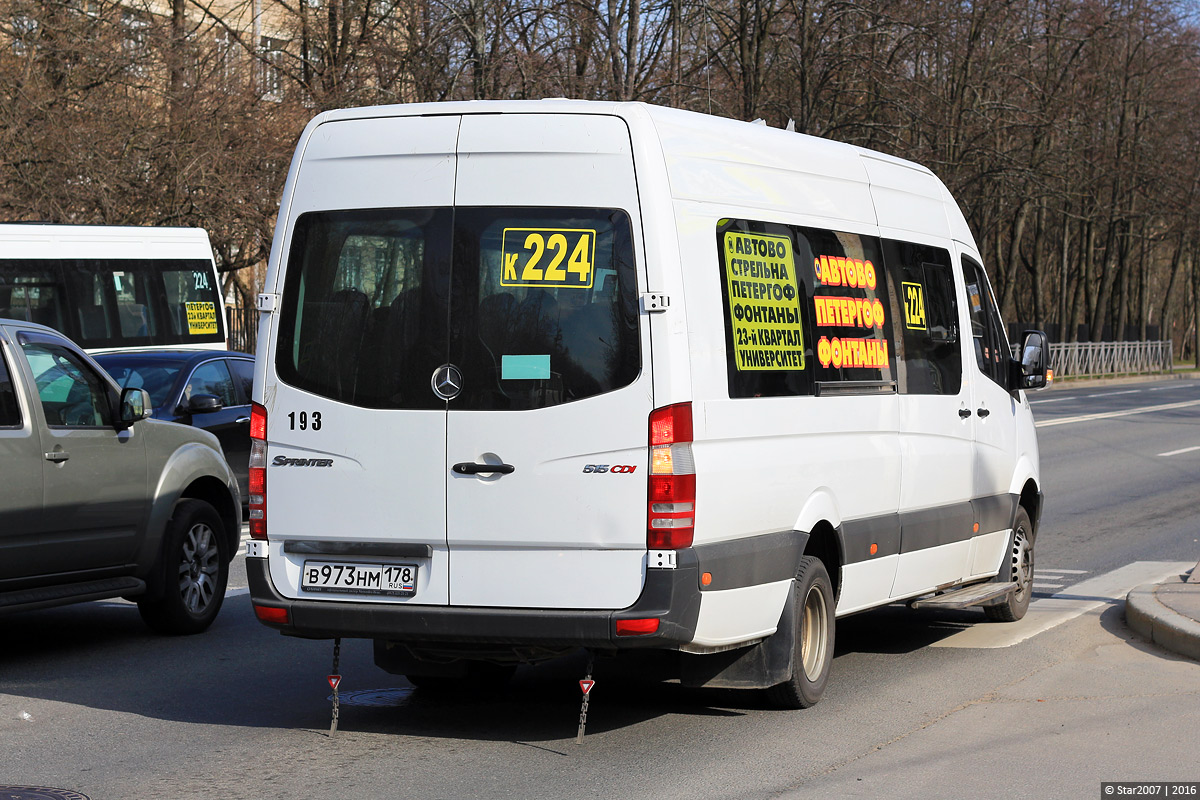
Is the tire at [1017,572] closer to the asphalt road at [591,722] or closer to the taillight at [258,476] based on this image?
the asphalt road at [591,722]

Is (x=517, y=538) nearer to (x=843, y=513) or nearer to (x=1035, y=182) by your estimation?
(x=843, y=513)

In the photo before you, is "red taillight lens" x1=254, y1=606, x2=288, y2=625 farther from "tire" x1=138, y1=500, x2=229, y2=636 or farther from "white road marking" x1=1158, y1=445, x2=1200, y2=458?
"white road marking" x1=1158, y1=445, x2=1200, y2=458

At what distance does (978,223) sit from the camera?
161 ft

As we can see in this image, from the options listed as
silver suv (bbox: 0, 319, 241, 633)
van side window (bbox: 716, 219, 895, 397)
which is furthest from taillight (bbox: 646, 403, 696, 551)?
silver suv (bbox: 0, 319, 241, 633)

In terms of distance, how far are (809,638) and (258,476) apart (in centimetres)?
257

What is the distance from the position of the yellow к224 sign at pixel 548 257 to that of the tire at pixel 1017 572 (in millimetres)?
4269

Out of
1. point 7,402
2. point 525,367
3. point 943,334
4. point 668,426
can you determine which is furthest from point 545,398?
point 7,402

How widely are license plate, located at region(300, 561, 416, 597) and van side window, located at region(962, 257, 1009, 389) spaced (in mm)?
4062

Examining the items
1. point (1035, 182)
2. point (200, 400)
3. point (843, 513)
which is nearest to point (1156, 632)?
point (843, 513)

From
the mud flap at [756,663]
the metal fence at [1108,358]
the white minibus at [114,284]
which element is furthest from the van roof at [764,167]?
the metal fence at [1108,358]

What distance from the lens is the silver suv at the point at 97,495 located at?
316 inches

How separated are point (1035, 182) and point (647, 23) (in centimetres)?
1218

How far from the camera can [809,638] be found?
22.8 ft

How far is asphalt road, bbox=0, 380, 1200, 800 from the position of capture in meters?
5.64
